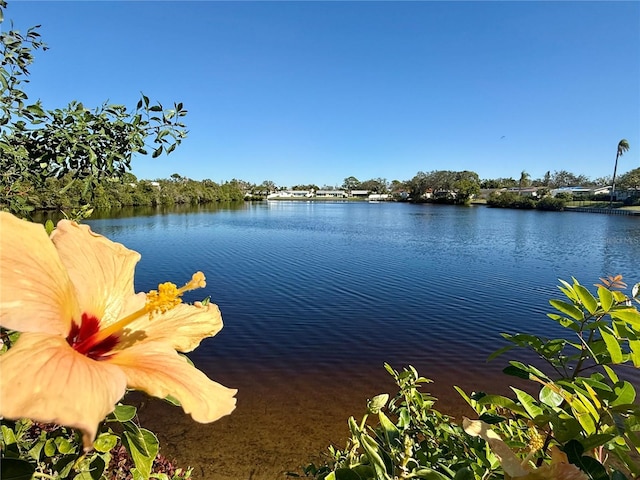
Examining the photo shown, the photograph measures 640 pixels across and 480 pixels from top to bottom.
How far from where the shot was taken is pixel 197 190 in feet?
257

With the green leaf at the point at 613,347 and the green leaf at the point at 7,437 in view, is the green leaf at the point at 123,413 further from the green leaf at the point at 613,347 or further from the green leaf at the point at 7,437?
the green leaf at the point at 613,347

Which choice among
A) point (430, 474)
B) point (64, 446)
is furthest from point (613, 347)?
point (64, 446)

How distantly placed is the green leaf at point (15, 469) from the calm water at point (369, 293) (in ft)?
20.5

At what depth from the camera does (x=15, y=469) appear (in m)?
0.56

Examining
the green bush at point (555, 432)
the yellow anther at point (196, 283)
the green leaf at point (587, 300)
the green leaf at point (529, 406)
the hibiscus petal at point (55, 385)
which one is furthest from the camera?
the green leaf at point (587, 300)

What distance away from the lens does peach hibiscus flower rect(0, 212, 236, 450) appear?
0.43 m

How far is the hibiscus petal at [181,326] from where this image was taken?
0.73 metres

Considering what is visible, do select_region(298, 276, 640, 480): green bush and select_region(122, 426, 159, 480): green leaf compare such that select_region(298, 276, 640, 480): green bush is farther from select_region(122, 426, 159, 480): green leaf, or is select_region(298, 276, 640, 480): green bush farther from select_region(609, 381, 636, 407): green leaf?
select_region(122, 426, 159, 480): green leaf

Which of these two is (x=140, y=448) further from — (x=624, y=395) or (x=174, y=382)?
(x=624, y=395)

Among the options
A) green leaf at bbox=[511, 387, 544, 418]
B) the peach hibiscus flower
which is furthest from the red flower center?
green leaf at bbox=[511, 387, 544, 418]

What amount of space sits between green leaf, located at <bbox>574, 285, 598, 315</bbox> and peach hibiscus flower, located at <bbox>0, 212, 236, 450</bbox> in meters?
0.95

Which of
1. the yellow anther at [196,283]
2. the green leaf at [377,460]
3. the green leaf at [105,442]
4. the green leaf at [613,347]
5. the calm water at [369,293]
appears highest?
the yellow anther at [196,283]

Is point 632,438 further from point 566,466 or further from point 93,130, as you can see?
point 93,130

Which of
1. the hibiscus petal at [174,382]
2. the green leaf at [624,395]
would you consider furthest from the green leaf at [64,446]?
the green leaf at [624,395]
